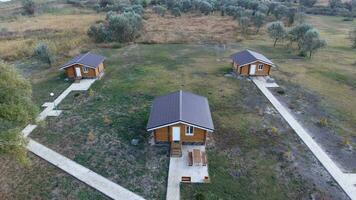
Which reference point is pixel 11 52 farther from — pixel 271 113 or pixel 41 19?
pixel 271 113

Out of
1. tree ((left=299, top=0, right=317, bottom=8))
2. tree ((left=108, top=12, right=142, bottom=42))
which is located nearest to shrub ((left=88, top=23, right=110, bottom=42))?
tree ((left=108, top=12, right=142, bottom=42))

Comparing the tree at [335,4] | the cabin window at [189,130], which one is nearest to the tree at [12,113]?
the cabin window at [189,130]

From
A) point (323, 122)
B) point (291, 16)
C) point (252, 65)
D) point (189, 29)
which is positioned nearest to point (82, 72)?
point (252, 65)

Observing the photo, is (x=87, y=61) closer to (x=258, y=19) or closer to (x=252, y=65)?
(x=252, y=65)

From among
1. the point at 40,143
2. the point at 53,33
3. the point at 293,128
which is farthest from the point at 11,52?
the point at 293,128

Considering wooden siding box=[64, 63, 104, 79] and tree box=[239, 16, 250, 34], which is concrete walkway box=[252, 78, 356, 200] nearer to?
wooden siding box=[64, 63, 104, 79]
